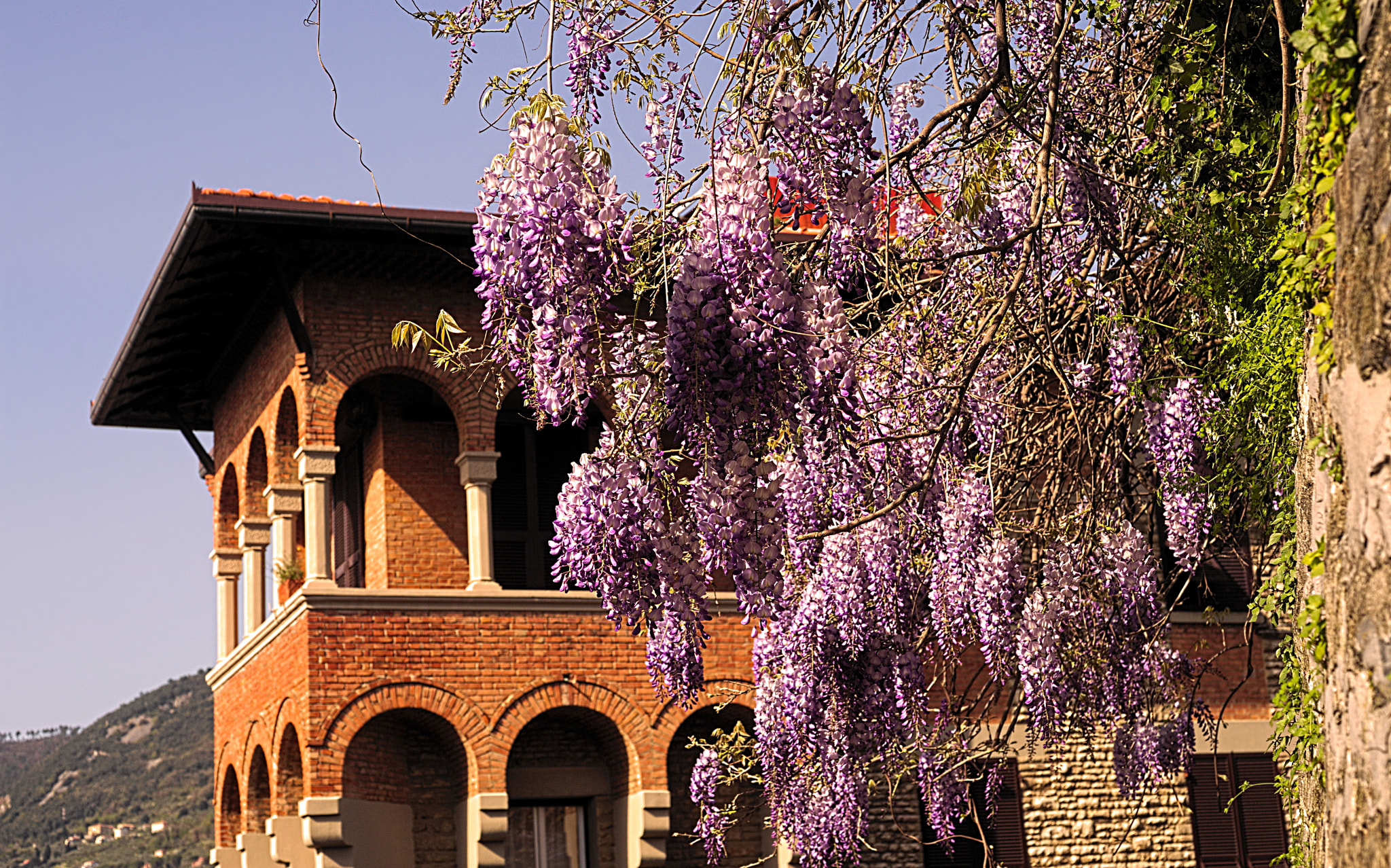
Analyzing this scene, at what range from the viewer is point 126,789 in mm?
47375

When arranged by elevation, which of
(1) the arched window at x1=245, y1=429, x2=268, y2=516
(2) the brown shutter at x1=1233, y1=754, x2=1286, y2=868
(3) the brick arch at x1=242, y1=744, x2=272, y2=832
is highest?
(1) the arched window at x1=245, y1=429, x2=268, y2=516

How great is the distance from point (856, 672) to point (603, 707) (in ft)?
14.2

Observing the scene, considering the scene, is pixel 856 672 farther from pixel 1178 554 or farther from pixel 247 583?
pixel 247 583

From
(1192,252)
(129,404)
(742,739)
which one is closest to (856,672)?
(742,739)

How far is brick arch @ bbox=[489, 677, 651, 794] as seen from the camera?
12.5 m

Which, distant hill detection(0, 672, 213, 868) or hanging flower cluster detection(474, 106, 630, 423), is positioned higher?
hanging flower cluster detection(474, 106, 630, 423)

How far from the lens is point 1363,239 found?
3.36 metres

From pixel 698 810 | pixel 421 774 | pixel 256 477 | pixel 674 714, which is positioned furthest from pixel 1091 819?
pixel 256 477

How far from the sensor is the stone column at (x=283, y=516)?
13.3 m

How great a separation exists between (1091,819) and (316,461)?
747cm

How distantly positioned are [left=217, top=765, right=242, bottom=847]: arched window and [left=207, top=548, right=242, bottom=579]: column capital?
78.3 inches

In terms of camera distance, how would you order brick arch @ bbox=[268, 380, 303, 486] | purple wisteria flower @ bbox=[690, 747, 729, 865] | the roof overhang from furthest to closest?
brick arch @ bbox=[268, 380, 303, 486], the roof overhang, purple wisteria flower @ bbox=[690, 747, 729, 865]

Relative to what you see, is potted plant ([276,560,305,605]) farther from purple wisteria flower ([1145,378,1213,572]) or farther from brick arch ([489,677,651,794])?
purple wisteria flower ([1145,378,1213,572])

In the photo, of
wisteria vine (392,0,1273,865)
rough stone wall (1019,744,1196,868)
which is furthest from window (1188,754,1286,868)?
wisteria vine (392,0,1273,865)
